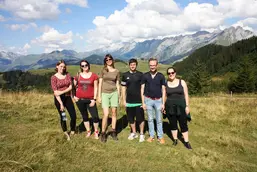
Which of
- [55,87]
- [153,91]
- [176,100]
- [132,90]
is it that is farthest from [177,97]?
[55,87]

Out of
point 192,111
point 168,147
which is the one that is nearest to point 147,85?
point 168,147

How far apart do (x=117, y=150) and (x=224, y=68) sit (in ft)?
429

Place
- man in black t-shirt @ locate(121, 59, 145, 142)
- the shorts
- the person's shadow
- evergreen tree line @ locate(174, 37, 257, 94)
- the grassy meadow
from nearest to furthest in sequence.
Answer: the grassy meadow → man in black t-shirt @ locate(121, 59, 145, 142) → the shorts → the person's shadow → evergreen tree line @ locate(174, 37, 257, 94)

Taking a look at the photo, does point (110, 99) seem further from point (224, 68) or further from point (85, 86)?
point (224, 68)

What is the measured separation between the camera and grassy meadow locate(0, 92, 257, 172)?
4348mm

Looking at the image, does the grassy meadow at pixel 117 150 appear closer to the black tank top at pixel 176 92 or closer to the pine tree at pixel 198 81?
the black tank top at pixel 176 92

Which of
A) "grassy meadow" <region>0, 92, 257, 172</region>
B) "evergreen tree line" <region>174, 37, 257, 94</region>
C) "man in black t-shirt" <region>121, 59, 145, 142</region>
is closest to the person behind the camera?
"grassy meadow" <region>0, 92, 257, 172</region>

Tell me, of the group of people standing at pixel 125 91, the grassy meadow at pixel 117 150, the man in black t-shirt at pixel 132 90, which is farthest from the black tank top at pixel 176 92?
the grassy meadow at pixel 117 150

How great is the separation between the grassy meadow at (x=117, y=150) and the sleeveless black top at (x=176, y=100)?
1.14 meters

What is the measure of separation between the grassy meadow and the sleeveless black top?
1136 mm

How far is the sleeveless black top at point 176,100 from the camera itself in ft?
20.5

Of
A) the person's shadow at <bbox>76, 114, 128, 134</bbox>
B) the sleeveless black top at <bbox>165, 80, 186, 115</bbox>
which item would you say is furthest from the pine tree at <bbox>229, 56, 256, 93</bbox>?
the sleeveless black top at <bbox>165, 80, 186, 115</bbox>

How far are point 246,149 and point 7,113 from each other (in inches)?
371

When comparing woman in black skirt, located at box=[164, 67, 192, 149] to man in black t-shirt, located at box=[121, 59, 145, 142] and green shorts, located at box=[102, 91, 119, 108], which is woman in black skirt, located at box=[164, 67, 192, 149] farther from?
green shorts, located at box=[102, 91, 119, 108]
